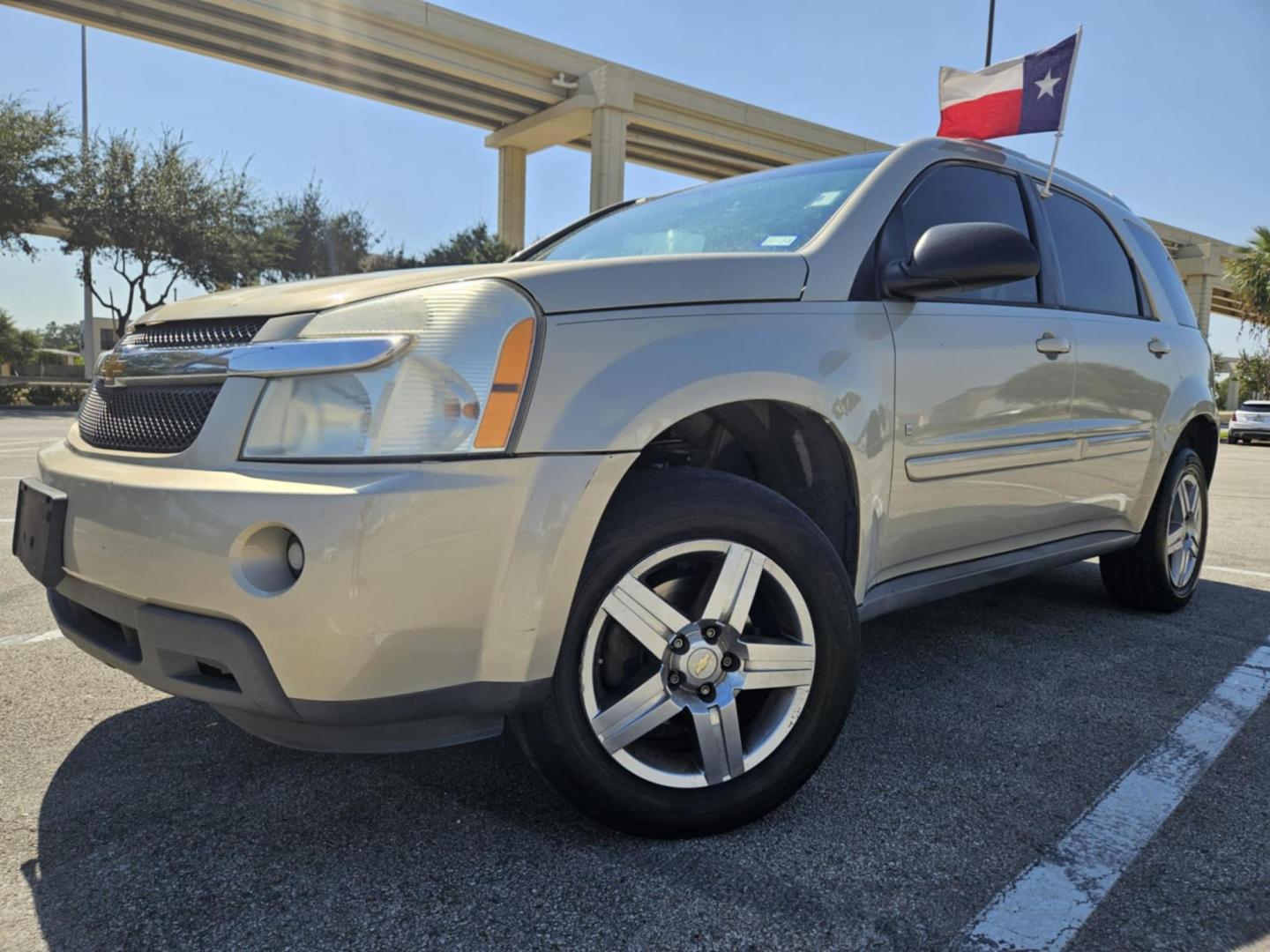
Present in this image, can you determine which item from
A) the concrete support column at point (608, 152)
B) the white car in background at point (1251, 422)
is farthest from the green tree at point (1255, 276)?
the concrete support column at point (608, 152)

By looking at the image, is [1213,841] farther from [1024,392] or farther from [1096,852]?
[1024,392]

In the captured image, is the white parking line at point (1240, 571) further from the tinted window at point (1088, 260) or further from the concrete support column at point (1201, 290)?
the concrete support column at point (1201, 290)

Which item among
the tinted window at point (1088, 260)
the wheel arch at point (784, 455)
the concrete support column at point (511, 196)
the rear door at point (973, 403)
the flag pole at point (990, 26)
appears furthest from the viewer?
the concrete support column at point (511, 196)

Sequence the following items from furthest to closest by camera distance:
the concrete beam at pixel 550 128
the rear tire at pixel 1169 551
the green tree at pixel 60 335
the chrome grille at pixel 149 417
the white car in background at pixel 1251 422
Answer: the green tree at pixel 60 335 → the concrete beam at pixel 550 128 → the white car in background at pixel 1251 422 → the rear tire at pixel 1169 551 → the chrome grille at pixel 149 417

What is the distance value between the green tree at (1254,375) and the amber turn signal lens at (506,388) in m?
46.5

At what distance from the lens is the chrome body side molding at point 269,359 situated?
1.76 metres

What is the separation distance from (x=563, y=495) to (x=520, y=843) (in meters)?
0.78

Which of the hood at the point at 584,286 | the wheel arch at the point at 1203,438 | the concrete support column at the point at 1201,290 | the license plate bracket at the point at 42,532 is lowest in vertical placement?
the license plate bracket at the point at 42,532

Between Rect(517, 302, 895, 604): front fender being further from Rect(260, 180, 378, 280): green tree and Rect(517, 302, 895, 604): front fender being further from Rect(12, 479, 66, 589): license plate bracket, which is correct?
Rect(260, 180, 378, 280): green tree

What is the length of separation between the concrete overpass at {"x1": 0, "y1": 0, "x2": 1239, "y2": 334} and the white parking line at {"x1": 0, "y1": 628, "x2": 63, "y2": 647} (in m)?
22.3

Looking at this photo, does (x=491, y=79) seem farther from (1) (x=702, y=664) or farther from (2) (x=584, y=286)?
(1) (x=702, y=664)

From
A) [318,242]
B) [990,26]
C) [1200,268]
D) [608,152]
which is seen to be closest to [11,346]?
[318,242]

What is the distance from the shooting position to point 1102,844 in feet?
6.68

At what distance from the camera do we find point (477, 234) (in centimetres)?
3681
